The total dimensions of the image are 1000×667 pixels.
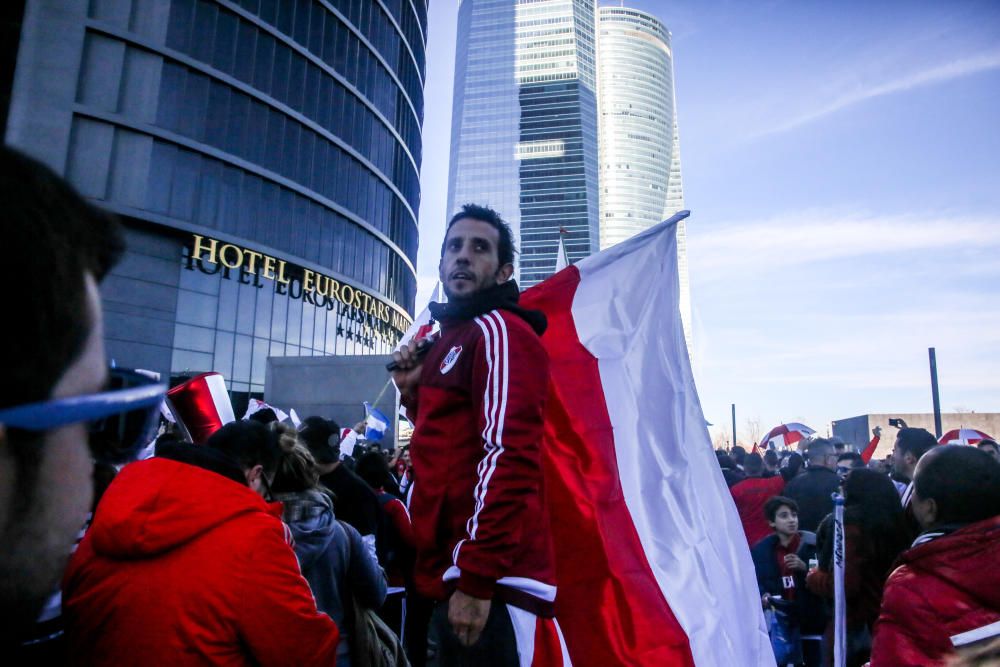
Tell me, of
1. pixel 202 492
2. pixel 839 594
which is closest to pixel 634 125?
pixel 839 594

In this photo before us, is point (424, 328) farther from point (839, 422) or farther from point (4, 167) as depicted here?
point (839, 422)

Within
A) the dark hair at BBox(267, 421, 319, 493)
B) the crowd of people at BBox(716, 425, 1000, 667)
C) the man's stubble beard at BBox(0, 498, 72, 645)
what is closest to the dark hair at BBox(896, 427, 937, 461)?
the crowd of people at BBox(716, 425, 1000, 667)

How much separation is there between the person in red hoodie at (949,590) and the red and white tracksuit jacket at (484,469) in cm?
115

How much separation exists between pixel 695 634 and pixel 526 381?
1213mm

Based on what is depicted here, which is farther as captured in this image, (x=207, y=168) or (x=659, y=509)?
(x=207, y=168)

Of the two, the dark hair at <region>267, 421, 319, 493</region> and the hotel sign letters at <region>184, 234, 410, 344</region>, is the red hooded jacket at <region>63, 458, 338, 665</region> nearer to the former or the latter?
the dark hair at <region>267, 421, 319, 493</region>

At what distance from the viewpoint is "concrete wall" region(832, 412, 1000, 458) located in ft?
61.5

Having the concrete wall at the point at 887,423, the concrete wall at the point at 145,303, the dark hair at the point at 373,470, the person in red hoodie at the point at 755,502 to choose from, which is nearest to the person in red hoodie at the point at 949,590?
the person in red hoodie at the point at 755,502

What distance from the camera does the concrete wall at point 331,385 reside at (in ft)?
64.1

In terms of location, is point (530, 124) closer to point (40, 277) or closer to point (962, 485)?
point (962, 485)

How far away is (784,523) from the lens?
4.99m

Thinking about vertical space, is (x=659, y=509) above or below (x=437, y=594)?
above

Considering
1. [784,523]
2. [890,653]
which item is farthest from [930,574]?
[784,523]

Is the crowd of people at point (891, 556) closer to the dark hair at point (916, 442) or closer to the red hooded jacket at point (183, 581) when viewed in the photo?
the dark hair at point (916, 442)
